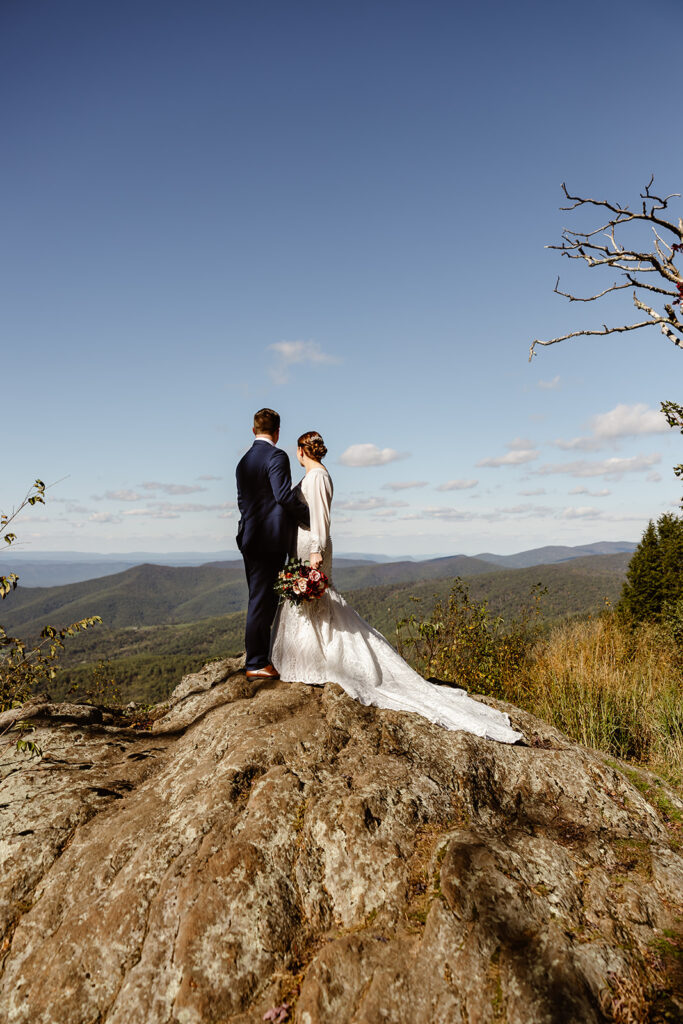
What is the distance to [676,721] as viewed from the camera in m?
8.17

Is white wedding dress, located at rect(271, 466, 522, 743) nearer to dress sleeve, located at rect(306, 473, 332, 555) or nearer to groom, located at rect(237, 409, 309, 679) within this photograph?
dress sleeve, located at rect(306, 473, 332, 555)

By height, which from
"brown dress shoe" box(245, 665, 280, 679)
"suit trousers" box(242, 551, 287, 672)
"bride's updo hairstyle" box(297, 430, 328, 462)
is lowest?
"brown dress shoe" box(245, 665, 280, 679)

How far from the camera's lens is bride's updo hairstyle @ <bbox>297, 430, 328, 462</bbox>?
6.27 meters

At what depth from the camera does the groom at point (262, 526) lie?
6.07 metres

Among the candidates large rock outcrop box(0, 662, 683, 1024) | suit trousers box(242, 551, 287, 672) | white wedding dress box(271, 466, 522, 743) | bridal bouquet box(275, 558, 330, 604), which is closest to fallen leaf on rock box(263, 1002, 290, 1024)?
large rock outcrop box(0, 662, 683, 1024)

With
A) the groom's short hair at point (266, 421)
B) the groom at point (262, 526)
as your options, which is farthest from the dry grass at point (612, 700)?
the groom's short hair at point (266, 421)

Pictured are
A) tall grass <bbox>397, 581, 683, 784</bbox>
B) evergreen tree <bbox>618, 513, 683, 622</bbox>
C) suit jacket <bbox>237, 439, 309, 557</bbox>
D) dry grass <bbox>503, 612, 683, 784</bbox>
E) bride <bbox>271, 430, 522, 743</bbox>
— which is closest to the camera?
bride <bbox>271, 430, 522, 743</bbox>

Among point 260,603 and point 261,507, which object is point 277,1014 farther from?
point 261,507

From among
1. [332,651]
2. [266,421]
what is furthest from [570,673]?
[266,421]

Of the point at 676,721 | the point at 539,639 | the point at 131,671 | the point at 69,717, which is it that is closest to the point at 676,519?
the point at 539,639

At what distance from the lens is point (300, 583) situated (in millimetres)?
5805

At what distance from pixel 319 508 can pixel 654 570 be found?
23.6 metres

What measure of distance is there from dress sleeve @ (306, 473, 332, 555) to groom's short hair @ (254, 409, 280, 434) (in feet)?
2.34

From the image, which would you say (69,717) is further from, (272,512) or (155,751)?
(272,512)
